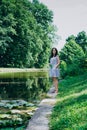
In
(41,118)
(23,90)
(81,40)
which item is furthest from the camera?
(81,40)

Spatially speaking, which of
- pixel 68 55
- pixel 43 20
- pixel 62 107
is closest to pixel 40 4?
pixel 43 20

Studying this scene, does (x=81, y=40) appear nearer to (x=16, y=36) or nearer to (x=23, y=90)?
(x=16, y=36)

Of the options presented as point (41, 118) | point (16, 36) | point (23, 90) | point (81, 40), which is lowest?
point (23, 90)

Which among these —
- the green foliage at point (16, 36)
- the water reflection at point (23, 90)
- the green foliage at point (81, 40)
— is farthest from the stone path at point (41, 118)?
the green foliage at point (81, 40)

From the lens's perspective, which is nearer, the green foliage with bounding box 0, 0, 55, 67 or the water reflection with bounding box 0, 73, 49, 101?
the water reflection with bounding box 0, 73, 49, 101

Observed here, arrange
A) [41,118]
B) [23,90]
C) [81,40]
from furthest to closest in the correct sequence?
[81,40], [23,90], [41,118]

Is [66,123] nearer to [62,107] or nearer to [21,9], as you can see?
[62,107]

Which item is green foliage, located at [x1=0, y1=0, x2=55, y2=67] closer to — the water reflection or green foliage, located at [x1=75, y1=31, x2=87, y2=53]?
the water reflection

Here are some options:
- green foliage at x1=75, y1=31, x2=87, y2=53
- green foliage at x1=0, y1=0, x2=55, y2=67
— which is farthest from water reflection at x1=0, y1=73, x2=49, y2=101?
green foliage at x1=75, y1=31, x2=87, y2=53

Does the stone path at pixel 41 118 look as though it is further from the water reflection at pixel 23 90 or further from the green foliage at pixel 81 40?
the green foliage at pixel 81 40

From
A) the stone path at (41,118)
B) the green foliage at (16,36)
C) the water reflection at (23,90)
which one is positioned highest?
the green foliage at (16,36)

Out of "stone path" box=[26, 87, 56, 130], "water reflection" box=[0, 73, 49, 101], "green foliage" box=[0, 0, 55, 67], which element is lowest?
"water reflection" box=[0, 73, 49, 101]

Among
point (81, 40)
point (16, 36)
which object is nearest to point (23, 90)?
point (16, 36)

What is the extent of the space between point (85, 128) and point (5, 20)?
50806mm
